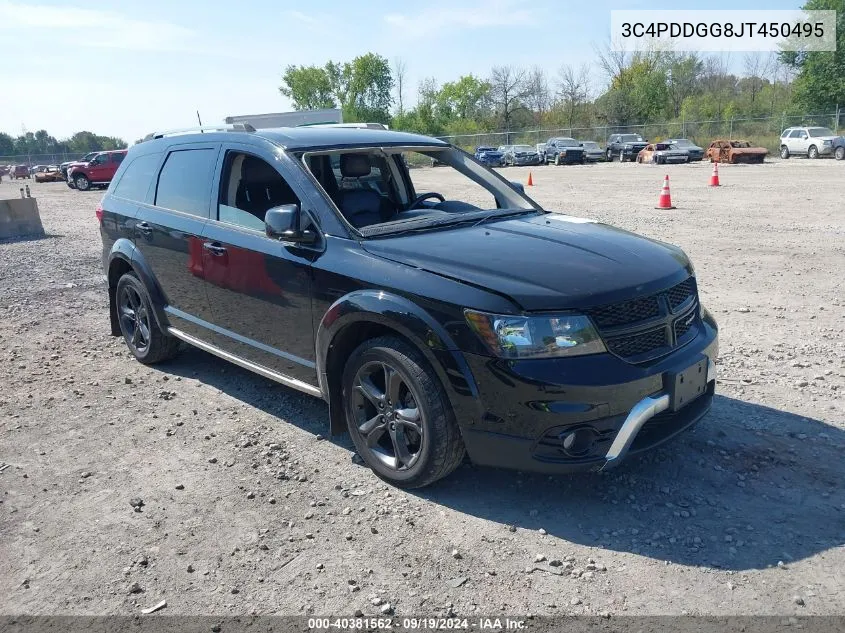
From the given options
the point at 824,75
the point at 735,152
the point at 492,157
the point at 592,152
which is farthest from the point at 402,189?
the point at 824,75

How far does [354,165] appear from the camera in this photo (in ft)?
15.5

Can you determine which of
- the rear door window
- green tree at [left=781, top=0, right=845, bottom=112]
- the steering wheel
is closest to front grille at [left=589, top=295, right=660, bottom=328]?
the steering wheel

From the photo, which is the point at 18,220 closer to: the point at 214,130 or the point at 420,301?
the point at 214,130

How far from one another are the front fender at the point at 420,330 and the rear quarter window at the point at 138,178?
2.65m

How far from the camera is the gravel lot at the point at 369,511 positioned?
292 centimetres

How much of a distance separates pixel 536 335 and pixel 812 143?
4045cm

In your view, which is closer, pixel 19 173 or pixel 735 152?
pixel 735 152

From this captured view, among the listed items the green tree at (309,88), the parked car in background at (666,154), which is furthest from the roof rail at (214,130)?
the green tree at (309,88)

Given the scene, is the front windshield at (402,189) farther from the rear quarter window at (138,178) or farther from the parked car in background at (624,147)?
the parked car in background at (624,147)

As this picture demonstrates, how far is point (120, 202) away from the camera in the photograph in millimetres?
5918

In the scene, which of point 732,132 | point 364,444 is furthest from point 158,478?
point 732,132

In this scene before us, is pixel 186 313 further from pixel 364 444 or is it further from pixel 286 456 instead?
pixel 364 444

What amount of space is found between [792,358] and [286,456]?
3889mm

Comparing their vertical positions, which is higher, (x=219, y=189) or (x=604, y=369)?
(x=219, y=189)
